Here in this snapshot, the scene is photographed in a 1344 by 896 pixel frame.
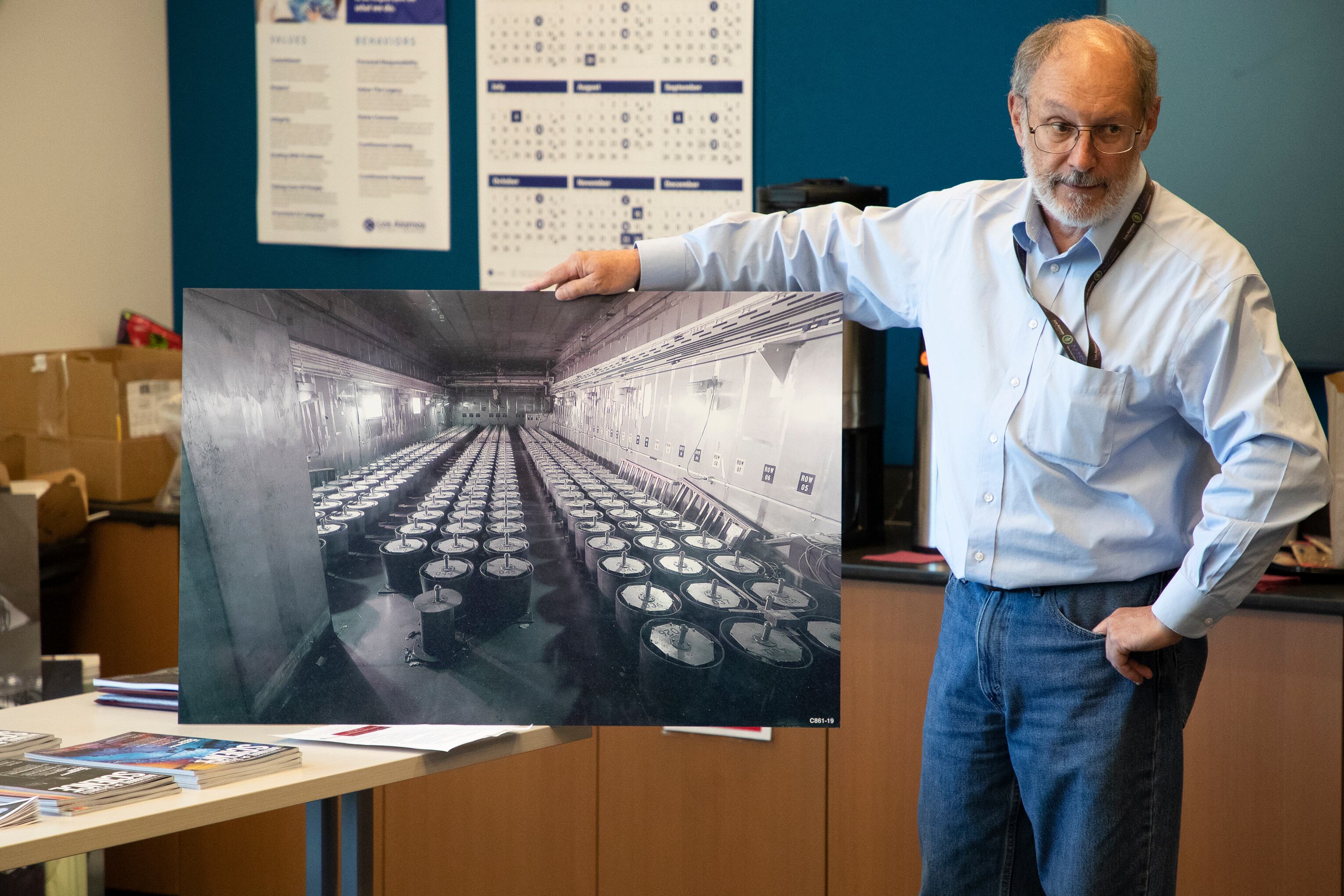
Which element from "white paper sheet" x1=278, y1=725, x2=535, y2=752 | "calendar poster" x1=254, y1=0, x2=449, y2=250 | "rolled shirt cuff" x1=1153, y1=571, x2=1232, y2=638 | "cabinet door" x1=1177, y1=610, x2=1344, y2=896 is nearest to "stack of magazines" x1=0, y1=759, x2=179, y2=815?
"white paper sheet" x1=278, y1=725, x2=535, y2=752

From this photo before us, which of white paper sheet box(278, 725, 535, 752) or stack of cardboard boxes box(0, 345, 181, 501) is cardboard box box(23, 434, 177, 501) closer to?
stack of cardboard boxes box(0, 345, 181, 501)

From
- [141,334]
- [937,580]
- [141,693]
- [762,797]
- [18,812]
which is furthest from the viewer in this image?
[141,334]

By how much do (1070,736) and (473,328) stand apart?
86 cm

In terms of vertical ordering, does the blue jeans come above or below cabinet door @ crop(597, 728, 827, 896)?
above

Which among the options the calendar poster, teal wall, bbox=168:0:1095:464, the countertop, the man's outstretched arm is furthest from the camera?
the calendar poster

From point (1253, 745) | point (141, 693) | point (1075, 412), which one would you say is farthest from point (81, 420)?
point (1253, 745)

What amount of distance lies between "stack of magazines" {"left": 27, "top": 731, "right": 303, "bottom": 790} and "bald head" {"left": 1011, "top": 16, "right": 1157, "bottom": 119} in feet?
3.90

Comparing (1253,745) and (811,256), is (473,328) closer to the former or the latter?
(811,256)

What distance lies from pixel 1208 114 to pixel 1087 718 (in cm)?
130

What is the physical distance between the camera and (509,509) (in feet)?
4.25

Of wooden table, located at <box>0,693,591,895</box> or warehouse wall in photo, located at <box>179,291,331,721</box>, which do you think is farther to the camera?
warehouse wall in photo, located at <box>179,291,331,721</box>

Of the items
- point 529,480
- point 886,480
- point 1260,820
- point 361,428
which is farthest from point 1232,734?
point 361,428

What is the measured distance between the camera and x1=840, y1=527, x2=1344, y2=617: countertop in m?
1.79

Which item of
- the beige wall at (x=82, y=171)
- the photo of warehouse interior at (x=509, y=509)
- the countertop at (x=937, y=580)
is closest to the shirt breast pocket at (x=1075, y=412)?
the photo of warehouse interior at (x=509, y=509)
